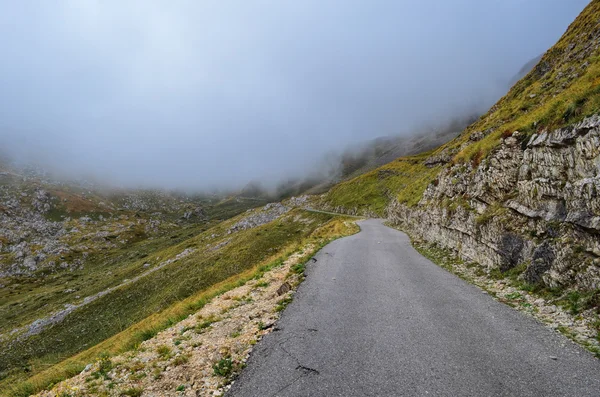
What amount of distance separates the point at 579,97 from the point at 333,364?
20559 mm

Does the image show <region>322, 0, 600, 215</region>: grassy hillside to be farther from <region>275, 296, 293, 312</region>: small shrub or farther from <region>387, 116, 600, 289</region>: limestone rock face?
<region>275, 296, 293, 312</region>: small shrub

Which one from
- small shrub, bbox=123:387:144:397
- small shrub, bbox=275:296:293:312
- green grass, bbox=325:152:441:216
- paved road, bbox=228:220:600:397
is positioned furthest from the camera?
green grass, bbox=325:152:441:216

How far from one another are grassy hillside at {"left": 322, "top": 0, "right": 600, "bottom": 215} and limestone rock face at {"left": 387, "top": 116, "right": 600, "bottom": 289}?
5.62 feet

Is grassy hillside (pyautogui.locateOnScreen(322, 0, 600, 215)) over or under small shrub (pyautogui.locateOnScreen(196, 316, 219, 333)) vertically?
over

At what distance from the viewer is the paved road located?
24.4 ft

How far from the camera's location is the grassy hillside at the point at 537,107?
703 inches

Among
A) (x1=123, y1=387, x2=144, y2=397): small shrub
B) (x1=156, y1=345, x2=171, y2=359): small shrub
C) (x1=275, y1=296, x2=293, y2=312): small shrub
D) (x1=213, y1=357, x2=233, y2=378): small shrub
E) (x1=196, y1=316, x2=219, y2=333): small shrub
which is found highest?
(x1=213, y1=357, x2=233, y2=378): small shrub

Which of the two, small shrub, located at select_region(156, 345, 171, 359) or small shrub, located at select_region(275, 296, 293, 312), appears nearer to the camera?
small shrub, located at select_region(156, 345, 171, 359)

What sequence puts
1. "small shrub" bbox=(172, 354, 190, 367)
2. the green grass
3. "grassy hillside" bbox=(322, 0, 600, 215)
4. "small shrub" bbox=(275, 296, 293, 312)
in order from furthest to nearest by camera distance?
the green grass < "grassy hillside" bbox=(322, 0, 600, 215) < "small shrub" bbox=(275, 296, 293, 312) < "small shrub" bbox=(172, 354, 190, 367)

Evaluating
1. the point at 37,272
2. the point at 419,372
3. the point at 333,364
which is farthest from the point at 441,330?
the point at 37,272

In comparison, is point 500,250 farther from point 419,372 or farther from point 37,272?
point 37,272

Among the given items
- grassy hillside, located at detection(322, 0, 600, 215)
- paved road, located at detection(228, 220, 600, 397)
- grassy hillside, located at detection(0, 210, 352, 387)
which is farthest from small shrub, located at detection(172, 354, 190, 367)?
grassy hillside, located at detection(0, 210, 352, 387)

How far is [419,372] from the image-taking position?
26.2 feet

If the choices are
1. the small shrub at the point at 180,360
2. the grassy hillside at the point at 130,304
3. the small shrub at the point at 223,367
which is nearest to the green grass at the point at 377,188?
the grassy hillside at the point at 130,304
